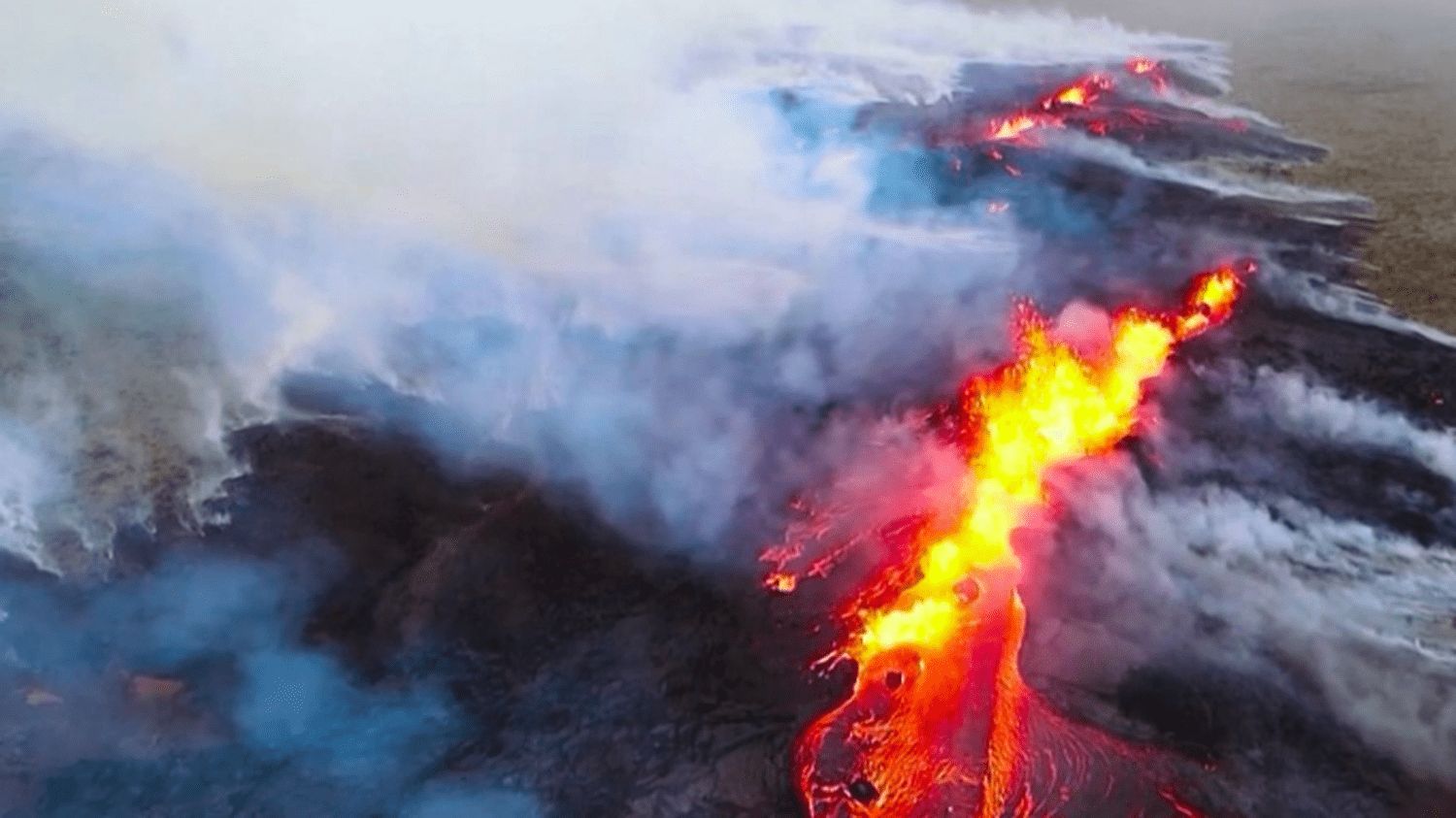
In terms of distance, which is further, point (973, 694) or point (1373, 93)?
point (1373, 93)

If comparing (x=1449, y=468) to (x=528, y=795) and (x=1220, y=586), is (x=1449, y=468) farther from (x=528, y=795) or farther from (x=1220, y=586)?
(x=528, y=795)

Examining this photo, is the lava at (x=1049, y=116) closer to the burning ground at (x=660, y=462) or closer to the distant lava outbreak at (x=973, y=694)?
the burning ground at (x=660, y=462)

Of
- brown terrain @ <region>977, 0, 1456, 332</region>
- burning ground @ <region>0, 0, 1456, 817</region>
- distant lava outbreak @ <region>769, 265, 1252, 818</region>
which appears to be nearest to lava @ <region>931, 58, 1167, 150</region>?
burning ground @ <region>0, 0, 1456, 817</region>

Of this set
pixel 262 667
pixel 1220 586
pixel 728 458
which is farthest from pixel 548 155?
pixel 1220 586

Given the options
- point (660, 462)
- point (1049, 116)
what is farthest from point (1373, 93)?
point (660, 462)

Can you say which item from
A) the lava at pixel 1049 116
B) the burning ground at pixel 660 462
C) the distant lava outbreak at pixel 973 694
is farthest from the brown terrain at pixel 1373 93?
the distant lava outbreak at pixel 973 694

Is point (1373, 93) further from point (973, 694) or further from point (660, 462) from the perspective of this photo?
point (973, 694)
